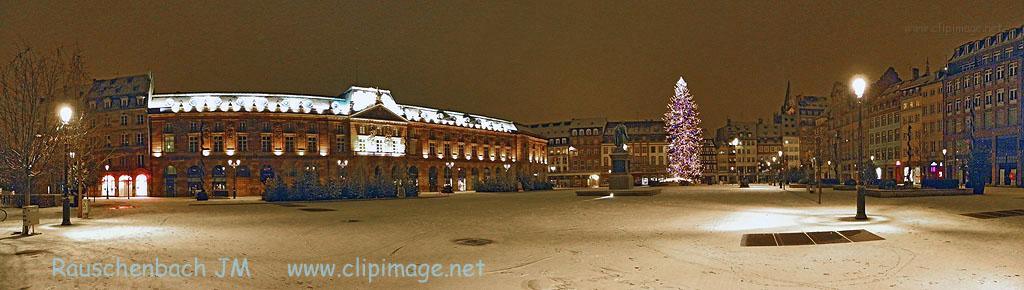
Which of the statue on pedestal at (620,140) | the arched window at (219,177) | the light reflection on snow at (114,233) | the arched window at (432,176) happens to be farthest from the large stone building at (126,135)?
the light reflection on snow at (114,233)

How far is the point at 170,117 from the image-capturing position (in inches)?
3241

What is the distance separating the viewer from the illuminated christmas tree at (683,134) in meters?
87.9

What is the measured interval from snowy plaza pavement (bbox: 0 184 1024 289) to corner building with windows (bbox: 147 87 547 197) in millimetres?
52620

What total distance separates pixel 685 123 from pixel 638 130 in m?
60.0

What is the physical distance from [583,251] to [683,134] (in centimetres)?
7601

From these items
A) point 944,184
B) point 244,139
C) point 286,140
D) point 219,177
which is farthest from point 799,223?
point 219,177

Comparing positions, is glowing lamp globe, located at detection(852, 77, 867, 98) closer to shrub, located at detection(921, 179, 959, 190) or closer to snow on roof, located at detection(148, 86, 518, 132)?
shrub, located at detection(921, 179, 959, 190)

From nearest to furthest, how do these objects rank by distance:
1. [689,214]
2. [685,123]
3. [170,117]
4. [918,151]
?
[689,214]
[170,117]
[685,123]
[918,151]


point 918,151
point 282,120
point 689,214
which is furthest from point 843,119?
A: point 689,214

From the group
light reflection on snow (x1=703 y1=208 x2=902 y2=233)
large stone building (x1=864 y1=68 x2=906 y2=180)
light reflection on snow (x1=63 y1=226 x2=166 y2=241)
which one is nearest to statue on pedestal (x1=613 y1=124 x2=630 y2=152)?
light reflection on snow (x1=703 y1=208 x2=902 y2=233)

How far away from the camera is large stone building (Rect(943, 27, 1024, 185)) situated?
7362cm

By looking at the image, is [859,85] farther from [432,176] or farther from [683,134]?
[432,176]

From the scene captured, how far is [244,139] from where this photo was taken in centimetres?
→ 8344

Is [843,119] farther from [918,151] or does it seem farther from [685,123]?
[685,123]
